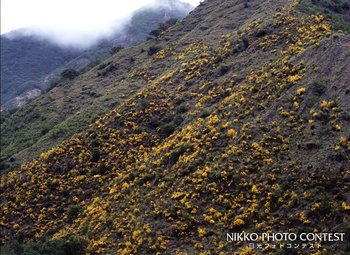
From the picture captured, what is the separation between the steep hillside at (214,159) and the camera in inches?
1266

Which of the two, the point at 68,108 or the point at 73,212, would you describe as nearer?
the point at 73,212

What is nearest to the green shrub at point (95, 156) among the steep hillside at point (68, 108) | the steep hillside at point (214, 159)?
the steep hillside at point (214, 159)

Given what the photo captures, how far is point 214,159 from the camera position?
38812mm

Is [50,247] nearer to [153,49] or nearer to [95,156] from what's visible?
[95,156]

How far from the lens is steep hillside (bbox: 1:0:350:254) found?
32.2 meters

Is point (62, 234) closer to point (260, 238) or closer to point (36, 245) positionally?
point (36, 245)

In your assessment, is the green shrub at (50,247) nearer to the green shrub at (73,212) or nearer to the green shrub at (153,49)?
the green shrub at (73,212)

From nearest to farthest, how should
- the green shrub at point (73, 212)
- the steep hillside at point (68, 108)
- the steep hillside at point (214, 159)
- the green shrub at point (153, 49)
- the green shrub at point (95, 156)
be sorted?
the steep hillside at point (214, 159) → the green shrub at point (73, 212) → the green shrub at point (95, 156) → the steep hillside at point (68, 108) → the green shrub at point (153, 49)

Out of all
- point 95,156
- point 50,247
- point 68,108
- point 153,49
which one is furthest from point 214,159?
point 153,49

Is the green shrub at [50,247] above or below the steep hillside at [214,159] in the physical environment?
below

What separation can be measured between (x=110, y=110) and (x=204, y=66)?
557 inches

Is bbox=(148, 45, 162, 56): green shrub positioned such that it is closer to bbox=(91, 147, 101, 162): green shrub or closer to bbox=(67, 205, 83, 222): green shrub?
bbox=(91, 147, 101, 162): green shrub

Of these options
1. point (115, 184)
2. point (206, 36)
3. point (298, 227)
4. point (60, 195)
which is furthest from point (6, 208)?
point (206, 36)

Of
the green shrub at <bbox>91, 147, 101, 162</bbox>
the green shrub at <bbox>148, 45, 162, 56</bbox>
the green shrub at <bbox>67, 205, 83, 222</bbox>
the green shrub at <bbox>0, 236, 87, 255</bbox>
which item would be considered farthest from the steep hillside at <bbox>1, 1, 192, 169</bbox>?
the green shrub at <bbox>0, 236, 87, 255</bbox>
